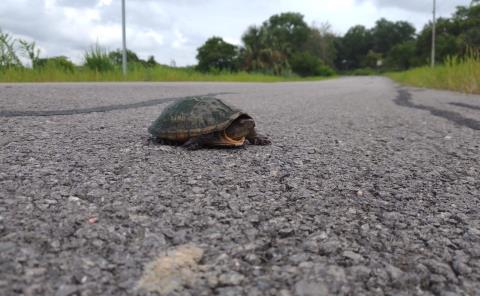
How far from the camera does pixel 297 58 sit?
43750 mm

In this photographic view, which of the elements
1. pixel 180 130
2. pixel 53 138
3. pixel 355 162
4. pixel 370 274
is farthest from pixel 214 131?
pixel 370 274

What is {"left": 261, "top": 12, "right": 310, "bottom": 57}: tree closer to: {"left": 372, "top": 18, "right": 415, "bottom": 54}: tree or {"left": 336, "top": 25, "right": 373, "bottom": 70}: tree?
{"left": 336, "top": 25, "right": 373, "bottom": 70}: tree

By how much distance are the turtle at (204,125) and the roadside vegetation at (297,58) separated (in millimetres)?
8150

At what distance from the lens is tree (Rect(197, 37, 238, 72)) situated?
57.1 m

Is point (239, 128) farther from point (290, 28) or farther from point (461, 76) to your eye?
point (290, 28)

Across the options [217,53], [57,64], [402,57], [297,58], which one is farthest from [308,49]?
[57,64]

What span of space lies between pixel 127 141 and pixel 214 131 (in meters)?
0.63

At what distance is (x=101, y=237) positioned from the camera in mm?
1210

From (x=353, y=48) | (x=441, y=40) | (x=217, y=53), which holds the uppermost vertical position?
(x=353, y=48)

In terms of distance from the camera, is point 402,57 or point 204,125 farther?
point 402,57

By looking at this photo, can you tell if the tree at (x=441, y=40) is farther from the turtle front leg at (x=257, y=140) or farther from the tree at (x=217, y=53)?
the turtle front leg at (x=257, y=140)

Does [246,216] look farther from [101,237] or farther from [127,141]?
[127,141]

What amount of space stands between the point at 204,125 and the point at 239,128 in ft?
0.80

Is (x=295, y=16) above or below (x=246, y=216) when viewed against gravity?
above
